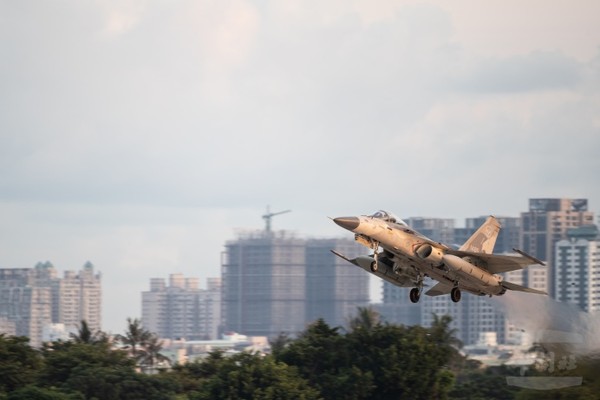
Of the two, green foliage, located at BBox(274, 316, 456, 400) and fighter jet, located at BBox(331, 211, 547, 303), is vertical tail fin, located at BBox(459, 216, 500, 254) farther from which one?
green foliage, located at BBox(274, 316, 456, 400)

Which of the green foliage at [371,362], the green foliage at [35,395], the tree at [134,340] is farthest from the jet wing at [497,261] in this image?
the tree at [134,340]

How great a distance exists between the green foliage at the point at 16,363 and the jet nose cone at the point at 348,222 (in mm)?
42100

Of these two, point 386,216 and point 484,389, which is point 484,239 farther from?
point 484,389

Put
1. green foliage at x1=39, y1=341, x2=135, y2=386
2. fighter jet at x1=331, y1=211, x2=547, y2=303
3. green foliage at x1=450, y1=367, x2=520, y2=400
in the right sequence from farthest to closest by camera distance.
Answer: green foliage at x1=450, y1=367, x2=520, y2=400 < green foliage at x1=39, y1=341, x2=135, y2=386 < fighter jet at x1=331, y1=211, x2=547, y2=303

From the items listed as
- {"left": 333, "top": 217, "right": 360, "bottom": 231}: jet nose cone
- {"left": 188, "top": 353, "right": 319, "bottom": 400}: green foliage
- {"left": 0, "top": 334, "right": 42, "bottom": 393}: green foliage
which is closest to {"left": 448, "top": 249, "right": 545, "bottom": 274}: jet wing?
{"left": 333, "top": 217, "right": 360, "bottom": 231}: jet nose cone

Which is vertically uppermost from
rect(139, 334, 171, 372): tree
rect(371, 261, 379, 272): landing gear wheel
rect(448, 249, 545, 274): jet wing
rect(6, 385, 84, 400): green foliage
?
rect(448, 249, 545, 274): jet wing

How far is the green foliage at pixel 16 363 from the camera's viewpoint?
82688 millimetres

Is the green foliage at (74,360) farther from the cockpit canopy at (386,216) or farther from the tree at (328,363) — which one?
the cockpit canopy at (386,216)

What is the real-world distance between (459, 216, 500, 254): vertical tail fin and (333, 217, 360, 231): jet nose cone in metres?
8.13

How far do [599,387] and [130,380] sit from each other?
33.6m

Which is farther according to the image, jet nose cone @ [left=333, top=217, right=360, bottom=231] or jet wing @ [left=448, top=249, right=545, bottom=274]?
jet wing @ [left=448, top=249, right=545, bottom=274]

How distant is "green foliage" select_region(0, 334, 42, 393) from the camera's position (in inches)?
3255

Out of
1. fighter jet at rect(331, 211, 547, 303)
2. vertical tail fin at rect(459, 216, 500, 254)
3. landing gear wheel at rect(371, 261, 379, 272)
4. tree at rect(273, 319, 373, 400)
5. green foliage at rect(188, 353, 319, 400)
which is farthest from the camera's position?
tree at rect(273, 319, 373, 400)

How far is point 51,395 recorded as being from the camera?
7281 centimetres
